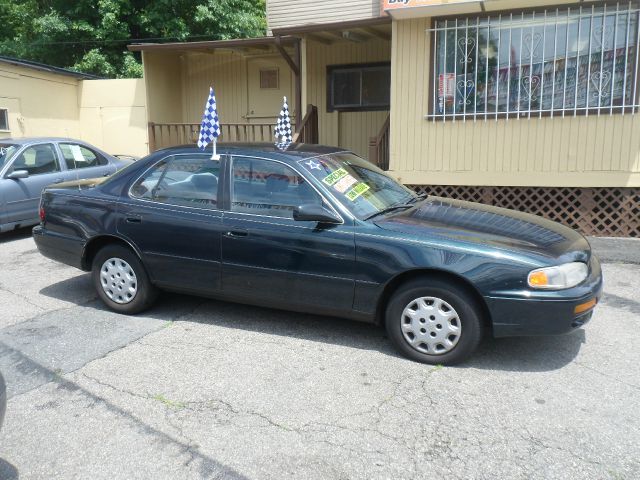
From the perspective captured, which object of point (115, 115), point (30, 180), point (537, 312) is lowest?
point (537, 312)

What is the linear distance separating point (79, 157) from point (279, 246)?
637 centimetres

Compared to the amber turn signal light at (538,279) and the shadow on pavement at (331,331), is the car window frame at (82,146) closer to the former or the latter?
the shadow on pavement at (331,331)

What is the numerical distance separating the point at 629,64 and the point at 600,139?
1050 millimetres

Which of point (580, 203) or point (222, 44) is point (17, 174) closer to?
point (222, 44)

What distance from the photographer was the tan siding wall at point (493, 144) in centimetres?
796

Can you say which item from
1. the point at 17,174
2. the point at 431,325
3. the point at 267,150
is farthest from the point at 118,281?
the point at 17,174

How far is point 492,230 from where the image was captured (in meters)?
4.29

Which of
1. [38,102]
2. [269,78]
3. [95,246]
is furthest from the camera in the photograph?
[38,102]

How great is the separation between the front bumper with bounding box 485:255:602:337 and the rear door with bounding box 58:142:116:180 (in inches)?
297

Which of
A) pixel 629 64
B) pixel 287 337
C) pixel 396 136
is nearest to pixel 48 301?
pixel 287 337

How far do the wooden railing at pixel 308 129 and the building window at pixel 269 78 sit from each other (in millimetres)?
2595

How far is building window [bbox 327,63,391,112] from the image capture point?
11.5m

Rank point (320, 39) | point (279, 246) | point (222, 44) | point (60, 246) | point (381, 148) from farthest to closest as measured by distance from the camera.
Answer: point (222, 44), point (320, 39), point (381, 148), point (60, 246), point (279, 246)

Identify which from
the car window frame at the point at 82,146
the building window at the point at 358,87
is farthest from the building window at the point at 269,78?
the car window frame at the point at 82,146
